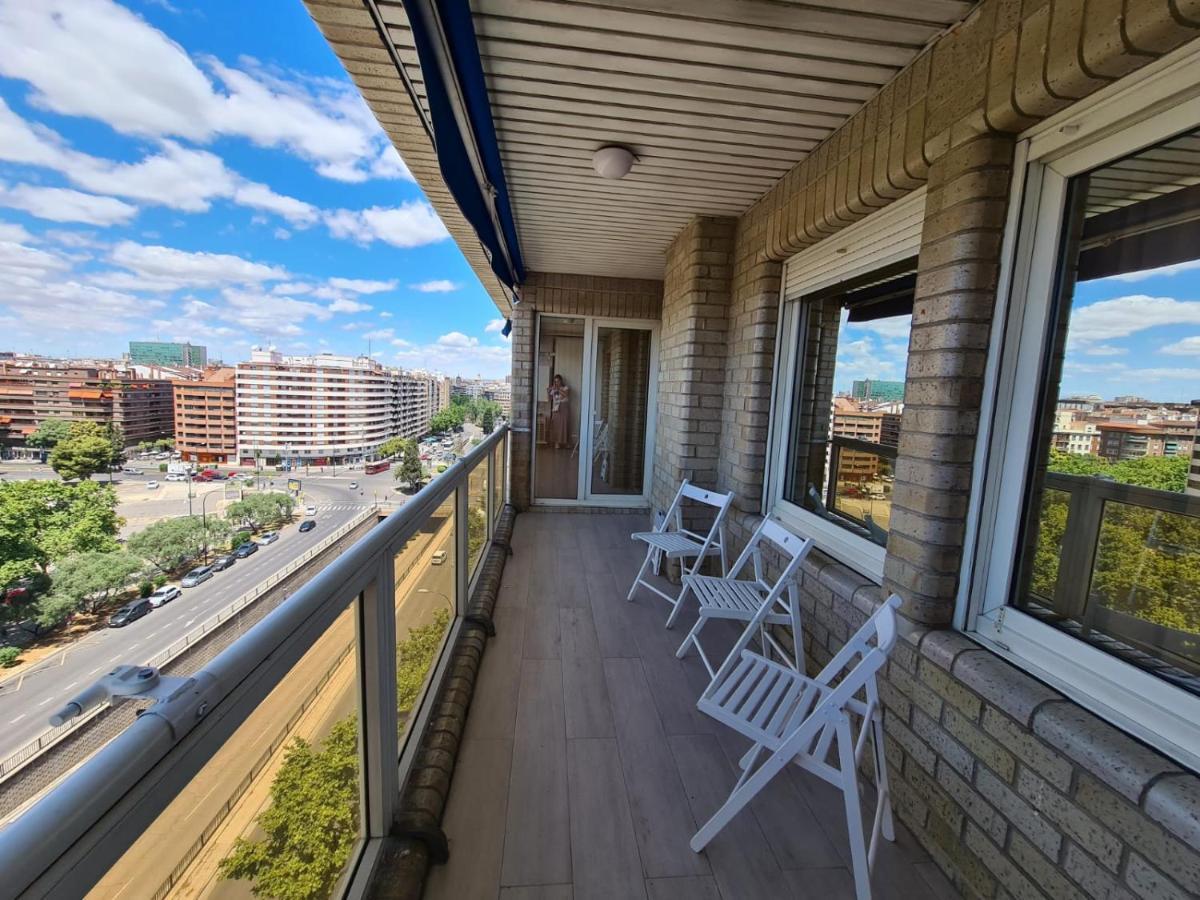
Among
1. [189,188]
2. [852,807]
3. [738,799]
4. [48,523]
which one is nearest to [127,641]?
[48,523]

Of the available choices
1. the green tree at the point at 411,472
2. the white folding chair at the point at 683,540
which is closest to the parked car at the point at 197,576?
the green tree at the point at 411,472

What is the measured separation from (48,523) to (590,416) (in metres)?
4.08

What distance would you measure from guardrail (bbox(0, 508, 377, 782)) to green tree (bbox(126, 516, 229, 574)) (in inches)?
55.1

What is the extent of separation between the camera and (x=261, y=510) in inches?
157

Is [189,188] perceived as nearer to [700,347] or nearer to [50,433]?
[50,433]

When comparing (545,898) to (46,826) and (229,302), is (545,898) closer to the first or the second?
(46,826)

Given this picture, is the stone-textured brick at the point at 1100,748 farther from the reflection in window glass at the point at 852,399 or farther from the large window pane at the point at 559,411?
the large window pane at the point at 559,411

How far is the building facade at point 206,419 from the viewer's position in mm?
5789

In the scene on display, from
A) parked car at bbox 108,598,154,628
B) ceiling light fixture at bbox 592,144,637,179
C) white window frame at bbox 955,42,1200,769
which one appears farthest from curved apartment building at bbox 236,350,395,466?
white window frame at bbox 955,42,1200,769

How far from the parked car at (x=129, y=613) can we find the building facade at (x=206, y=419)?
12.9ft

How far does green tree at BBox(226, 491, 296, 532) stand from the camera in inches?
138

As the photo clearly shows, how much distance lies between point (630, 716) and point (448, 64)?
2.43m

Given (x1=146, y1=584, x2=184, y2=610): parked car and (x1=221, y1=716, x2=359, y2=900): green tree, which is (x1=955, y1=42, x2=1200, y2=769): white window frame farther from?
(x1=146, y1=584, x2=184, y2=610): parked car

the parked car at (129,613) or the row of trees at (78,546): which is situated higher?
the row of trees at (78,546)
